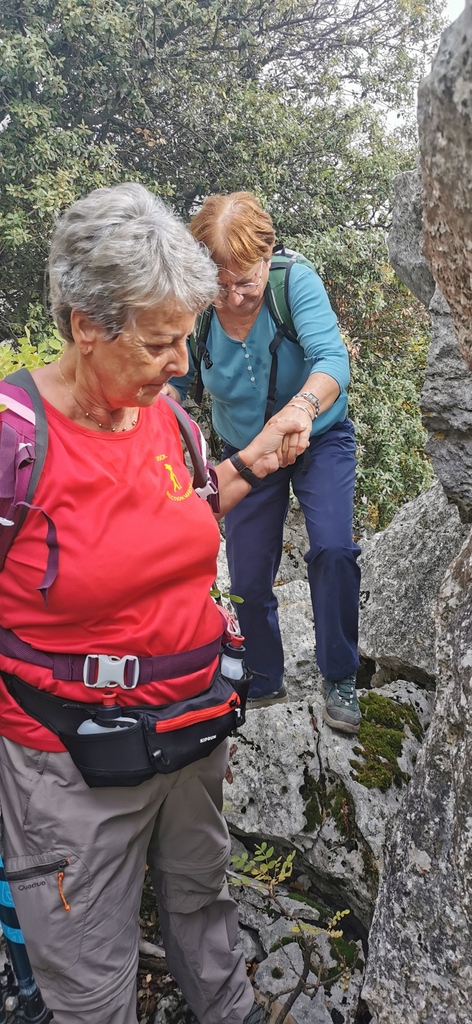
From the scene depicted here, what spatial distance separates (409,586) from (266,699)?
1.27 metres

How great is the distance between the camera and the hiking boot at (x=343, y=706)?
3908mm

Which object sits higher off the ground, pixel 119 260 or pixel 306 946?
pixel 119 260

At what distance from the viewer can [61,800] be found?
7.13 ft

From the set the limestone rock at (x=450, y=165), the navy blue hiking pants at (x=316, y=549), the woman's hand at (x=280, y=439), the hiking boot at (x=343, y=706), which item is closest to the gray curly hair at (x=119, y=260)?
the limestone rock at (x=450, y=165)

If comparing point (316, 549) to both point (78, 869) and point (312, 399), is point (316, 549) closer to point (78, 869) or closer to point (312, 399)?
point (312, 399)

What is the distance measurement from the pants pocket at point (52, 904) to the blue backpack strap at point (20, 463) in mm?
798

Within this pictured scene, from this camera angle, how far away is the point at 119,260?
2000 millimetres

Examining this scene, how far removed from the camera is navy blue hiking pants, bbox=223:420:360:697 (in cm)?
361

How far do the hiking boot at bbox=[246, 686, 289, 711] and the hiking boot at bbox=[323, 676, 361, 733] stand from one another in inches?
23.2

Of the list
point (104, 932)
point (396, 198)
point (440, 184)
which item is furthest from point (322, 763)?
point (396, 198)

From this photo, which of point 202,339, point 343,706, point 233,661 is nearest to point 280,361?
point 202,339

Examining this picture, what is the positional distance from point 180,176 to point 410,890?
36.2 feet

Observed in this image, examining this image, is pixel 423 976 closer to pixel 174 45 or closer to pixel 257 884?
pixel 257 884

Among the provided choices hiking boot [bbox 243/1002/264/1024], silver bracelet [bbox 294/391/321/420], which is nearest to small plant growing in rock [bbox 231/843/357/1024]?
hiking boot [bbox 243/1002/264/1024]
